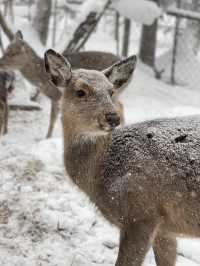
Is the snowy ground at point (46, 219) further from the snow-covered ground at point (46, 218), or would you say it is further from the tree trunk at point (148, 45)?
the tree trunk at point (148, 45)

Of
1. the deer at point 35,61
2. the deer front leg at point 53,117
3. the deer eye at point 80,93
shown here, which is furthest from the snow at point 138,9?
the deer eye at point 80,93

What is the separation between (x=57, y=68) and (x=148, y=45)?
10.3 meters

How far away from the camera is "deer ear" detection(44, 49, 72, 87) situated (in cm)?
435

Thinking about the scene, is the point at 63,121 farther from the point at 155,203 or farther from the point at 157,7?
the point at 157,7

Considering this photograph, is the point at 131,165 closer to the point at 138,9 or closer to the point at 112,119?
the point at 112,119

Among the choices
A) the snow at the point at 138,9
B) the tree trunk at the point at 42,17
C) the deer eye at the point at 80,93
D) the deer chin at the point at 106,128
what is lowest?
the tree trunk at the point at 42,17

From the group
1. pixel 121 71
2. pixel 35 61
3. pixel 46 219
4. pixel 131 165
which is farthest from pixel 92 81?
pixel 35 61

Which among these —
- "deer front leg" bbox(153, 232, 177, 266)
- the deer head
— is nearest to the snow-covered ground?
"deer front leg" bbox(153, 232, 177, 266)

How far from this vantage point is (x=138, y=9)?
11.8 meters

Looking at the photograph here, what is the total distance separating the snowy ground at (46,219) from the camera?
4941 millimetres

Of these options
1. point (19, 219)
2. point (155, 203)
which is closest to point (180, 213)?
point (155, 203)

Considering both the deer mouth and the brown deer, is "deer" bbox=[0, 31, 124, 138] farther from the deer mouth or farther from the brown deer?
the deer mouth

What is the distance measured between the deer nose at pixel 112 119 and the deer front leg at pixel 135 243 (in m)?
0.78

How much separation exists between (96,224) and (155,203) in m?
1.95
